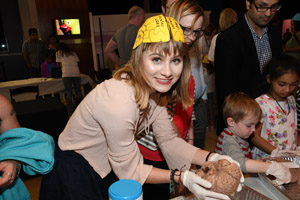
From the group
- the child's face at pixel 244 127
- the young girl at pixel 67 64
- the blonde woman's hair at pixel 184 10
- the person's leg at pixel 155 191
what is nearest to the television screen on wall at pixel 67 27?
the young girl at pixel 67 64

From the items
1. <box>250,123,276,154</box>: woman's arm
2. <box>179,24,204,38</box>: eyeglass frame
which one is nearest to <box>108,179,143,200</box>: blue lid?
<box>179,24,204,38</box>: eyeglass frame

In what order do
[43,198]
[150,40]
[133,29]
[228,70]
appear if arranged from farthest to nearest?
[133,29]
[228,70]
[43,198]
[150,40]

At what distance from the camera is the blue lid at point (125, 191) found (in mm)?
636

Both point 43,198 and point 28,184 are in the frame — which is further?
point 28,184

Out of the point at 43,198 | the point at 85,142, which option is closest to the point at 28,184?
the point at 43,198

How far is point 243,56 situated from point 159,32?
3.33 ft

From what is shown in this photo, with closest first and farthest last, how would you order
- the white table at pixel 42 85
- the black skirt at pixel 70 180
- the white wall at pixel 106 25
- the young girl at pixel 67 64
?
the black skirt at pixel 70 180 < the white table at pixel 42 85 < the young girl at pixel 67 64 < the white wall at pixel 106 25

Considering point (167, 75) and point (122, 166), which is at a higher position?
Result: point (167, 75)

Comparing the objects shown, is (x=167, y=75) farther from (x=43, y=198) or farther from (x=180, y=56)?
(x=43, y=198)

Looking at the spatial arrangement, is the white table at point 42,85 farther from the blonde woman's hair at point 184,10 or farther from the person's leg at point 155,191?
the blonde woman's hair at point 184,10

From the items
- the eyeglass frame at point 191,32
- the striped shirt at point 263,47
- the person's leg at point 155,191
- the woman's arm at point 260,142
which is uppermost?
the eyeglass frame at point 191,32

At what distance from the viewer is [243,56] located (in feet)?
5.50

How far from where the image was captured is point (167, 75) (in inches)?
34.8

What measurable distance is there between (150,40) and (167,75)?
14 cm
